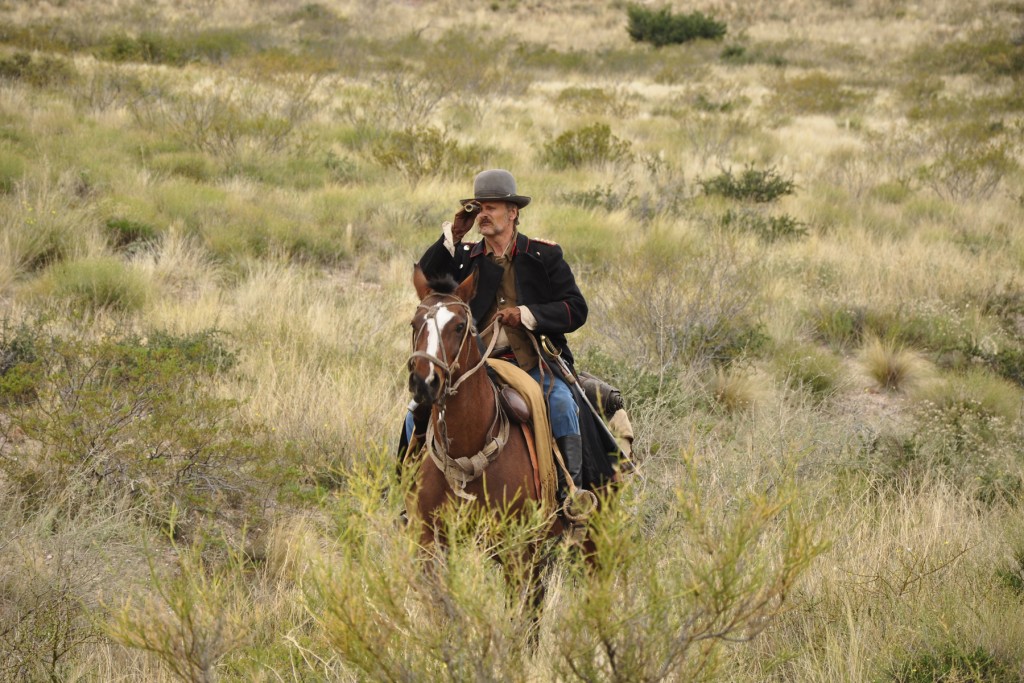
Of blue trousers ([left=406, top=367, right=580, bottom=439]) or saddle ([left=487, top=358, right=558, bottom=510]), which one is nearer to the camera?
saddle ([left=487, top=358, right=558, bottom=510])

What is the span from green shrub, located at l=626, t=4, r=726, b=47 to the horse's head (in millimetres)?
39597

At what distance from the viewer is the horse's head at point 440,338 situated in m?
3.00

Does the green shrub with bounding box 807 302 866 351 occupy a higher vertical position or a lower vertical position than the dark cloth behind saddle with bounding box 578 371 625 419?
lower

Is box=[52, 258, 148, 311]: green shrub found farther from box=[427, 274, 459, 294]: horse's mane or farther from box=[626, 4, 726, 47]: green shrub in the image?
box=[626, 4, 726, 47]: green shrub

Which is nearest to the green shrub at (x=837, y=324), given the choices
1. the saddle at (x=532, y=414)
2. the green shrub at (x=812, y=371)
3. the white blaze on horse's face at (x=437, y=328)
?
the green shrub at (x=812, y=371)

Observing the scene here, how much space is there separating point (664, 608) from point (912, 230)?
37.9 ft

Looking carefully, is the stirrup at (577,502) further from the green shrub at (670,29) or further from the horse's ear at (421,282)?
the green shrub at (670,29)

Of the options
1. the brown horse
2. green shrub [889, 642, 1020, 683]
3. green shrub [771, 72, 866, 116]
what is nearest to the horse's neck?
the brown horse

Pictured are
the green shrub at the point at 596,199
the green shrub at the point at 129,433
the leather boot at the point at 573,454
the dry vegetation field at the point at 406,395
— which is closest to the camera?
the dry vegetation field at the point at 406,395

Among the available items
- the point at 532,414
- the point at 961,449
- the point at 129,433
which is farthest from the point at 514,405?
the point at 961,449

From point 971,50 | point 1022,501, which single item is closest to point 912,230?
point 1022,501

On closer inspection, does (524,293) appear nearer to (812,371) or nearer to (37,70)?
(812,371)

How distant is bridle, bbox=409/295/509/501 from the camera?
3.11m

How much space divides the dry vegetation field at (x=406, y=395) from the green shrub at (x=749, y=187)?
0.19ft
